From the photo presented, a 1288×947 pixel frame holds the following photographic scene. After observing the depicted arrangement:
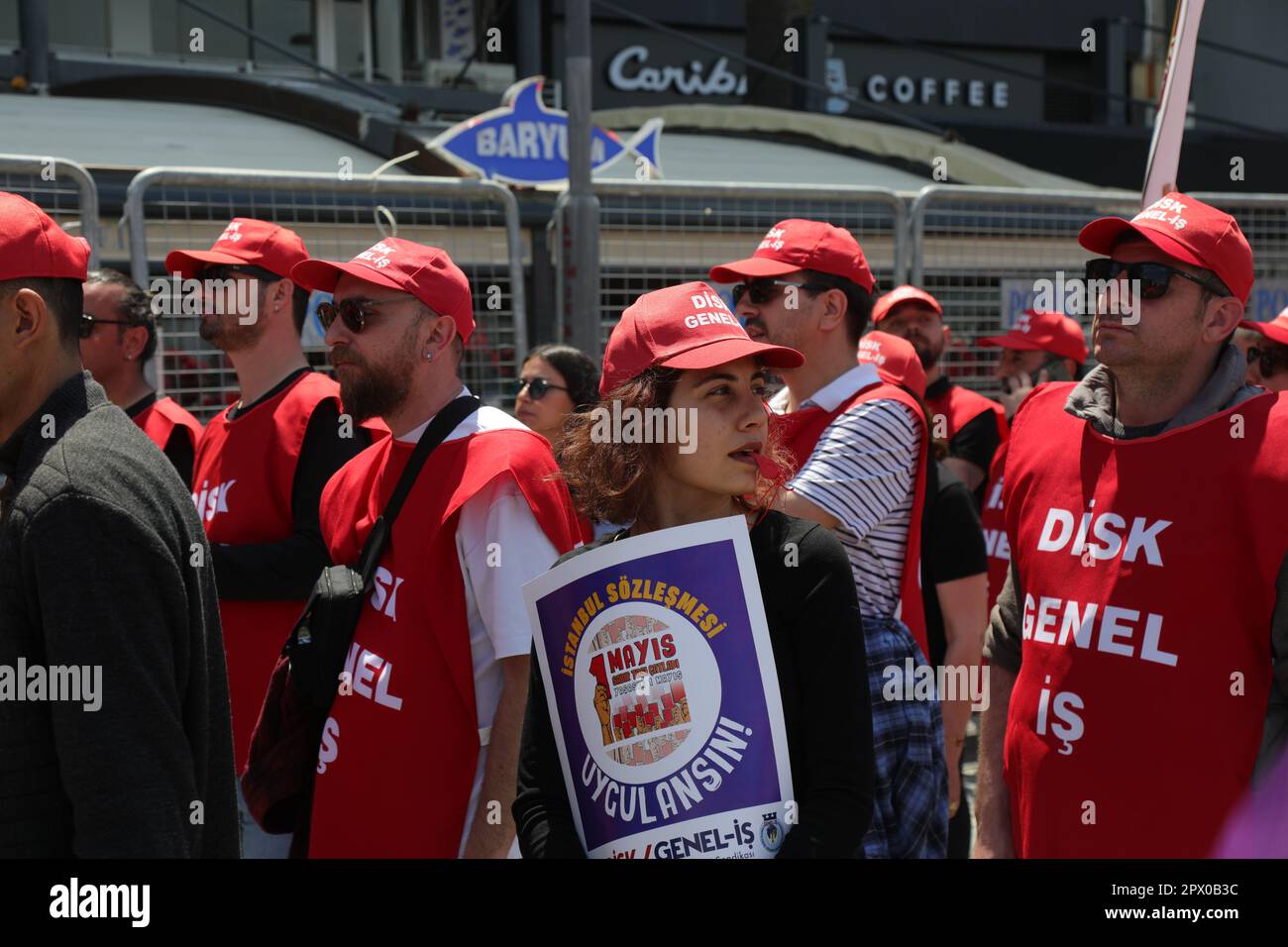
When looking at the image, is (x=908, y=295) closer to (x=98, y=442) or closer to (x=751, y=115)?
(x=98, y=442)

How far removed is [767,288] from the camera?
13.2 feet

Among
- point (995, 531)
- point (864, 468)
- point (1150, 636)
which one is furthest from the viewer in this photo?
point (995, 531)

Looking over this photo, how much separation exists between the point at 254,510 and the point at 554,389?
1.40 metres

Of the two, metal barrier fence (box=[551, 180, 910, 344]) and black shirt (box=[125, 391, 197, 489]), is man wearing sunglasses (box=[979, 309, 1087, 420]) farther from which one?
black shirt (box=[125, 391, 197, 489])

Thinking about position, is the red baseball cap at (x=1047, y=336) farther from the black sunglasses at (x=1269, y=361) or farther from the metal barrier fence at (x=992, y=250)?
the black sunglasses at (x=1269, y=361)

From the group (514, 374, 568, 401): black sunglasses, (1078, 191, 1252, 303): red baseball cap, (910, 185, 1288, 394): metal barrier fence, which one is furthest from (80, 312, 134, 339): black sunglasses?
(910, 185, 1288, 394): metal barrier fence

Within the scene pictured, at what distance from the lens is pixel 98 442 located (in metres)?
2.30

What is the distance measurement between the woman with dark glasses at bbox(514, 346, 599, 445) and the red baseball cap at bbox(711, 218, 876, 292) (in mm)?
1224

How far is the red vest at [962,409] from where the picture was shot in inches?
243

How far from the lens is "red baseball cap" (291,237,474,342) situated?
11.3 ft

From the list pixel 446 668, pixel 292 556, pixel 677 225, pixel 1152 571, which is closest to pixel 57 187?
pixel 292 556

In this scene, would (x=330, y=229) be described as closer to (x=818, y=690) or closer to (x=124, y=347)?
(x=124, y=347)
